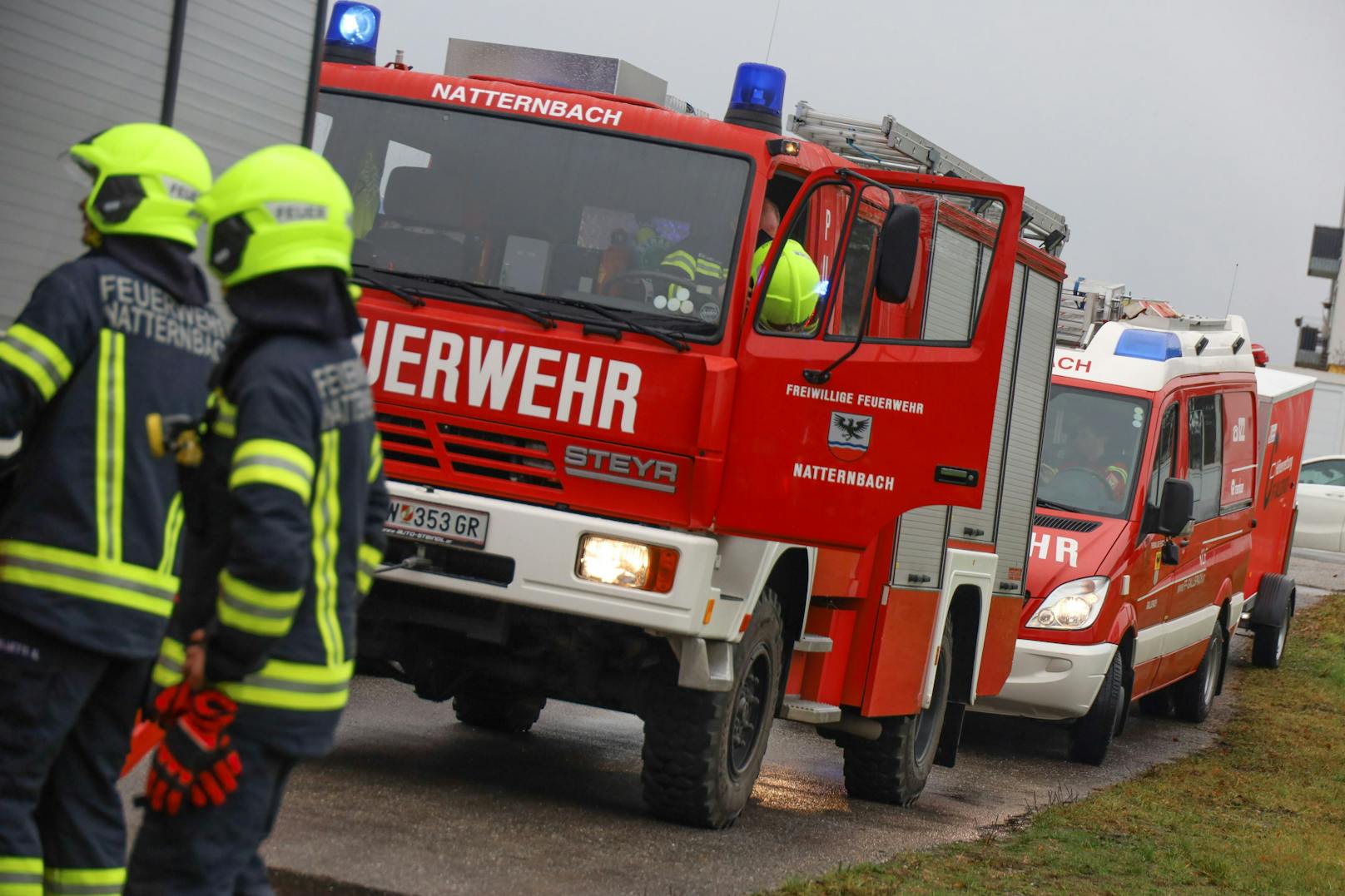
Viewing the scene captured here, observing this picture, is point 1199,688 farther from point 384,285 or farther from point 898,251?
point 384,285

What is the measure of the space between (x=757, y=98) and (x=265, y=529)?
15.8ft

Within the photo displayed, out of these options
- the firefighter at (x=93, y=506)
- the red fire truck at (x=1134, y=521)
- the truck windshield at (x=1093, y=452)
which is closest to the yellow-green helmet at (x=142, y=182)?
the firefighter at (x=93, y=506)

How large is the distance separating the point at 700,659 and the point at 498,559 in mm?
841

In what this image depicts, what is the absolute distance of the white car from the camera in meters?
28.9

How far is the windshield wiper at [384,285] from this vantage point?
23.8ft

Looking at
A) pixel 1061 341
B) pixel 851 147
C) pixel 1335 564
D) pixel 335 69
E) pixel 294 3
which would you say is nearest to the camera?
pixel 294 3

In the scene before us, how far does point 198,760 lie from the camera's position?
351 centimetres

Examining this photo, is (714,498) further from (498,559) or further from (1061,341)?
(1061,341)

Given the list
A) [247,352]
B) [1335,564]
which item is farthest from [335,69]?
[1335,564]

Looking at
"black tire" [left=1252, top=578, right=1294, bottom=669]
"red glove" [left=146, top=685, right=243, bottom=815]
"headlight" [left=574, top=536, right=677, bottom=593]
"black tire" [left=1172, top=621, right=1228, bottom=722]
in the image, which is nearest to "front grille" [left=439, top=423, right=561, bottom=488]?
"headlight" [left=574, top=536, right=677, bottom=593]

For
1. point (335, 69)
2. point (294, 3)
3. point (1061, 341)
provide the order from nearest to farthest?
1. point (294, 3)
2. point (335, 69)
3. point (1061, 341)

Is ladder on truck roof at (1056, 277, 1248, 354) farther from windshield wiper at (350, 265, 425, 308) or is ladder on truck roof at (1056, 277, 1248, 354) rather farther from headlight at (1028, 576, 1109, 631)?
windshield wiper at (350, 265, 425, 308)

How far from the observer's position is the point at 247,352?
12.0 feet

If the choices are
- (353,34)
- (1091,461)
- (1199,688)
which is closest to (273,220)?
(353,34)
